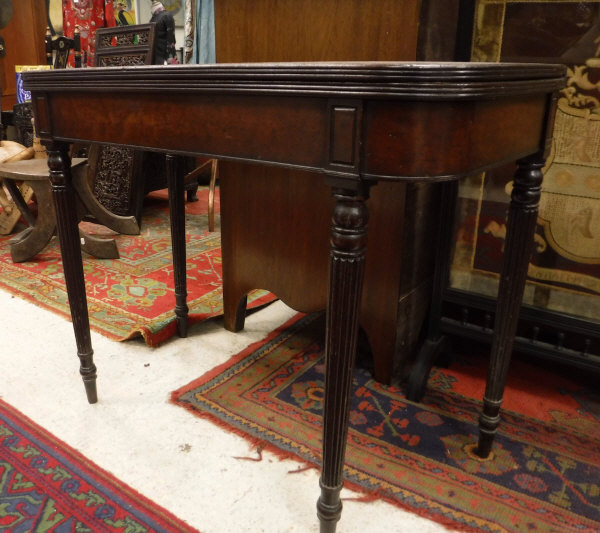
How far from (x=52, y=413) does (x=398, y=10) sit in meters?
1.33

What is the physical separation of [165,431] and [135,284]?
3.68 ft

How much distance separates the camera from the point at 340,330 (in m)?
0.87

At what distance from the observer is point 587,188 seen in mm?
1393

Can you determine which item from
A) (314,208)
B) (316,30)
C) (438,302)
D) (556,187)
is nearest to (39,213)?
(314,208)

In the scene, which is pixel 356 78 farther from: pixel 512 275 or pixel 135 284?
pixel 135 284

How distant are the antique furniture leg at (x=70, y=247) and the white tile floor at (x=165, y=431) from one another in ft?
0.37

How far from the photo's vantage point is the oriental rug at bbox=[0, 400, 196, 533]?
3.51 feet

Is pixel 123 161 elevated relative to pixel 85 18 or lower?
lower

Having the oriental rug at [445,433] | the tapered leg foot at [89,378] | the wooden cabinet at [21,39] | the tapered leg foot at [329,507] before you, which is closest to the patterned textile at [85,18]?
the wooden cabinet at [21,39]

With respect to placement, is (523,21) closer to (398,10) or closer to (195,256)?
(398,10)

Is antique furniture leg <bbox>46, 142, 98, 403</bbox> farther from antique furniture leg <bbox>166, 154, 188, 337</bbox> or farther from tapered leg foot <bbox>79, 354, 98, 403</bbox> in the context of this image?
antique furniture leg <bbox>166, 154, 188, 337</bbox>

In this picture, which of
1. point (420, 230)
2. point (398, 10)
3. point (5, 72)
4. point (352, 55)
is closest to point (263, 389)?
point (420, 230)

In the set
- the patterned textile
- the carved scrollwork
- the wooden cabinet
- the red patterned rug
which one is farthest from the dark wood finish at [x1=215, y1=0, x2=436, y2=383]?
the wooden cabinet

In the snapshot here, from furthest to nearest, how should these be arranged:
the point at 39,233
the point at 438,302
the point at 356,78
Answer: the point at 39,233
the point at 438,302
the point at 356,78
